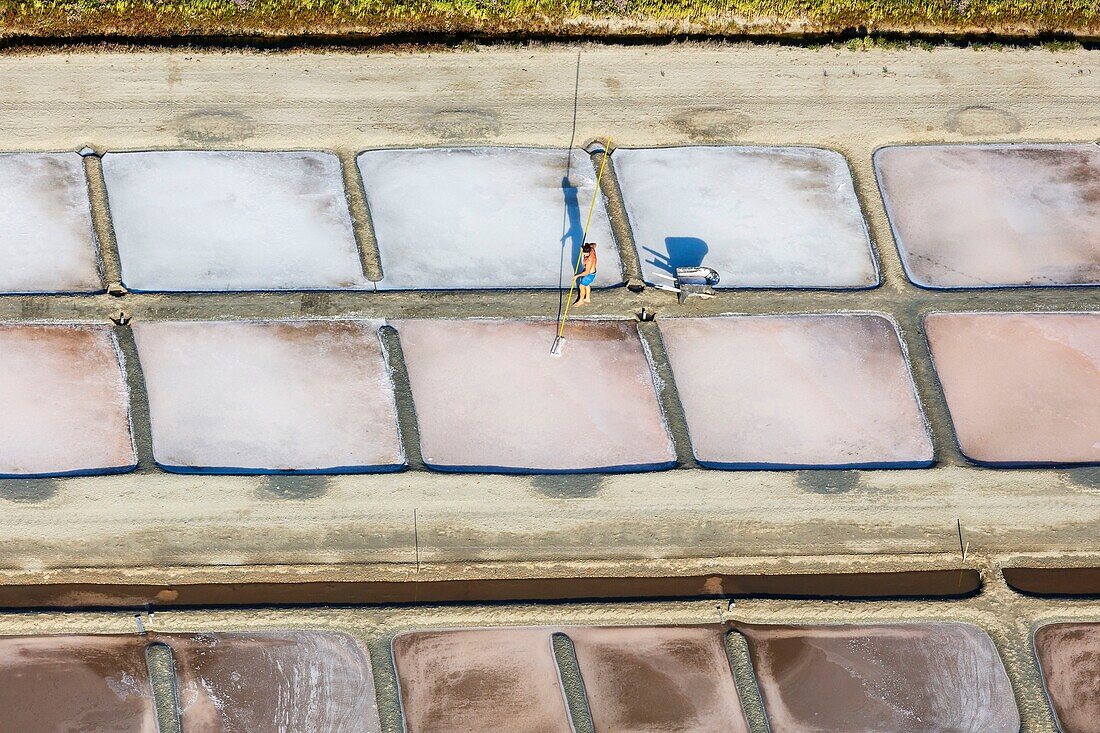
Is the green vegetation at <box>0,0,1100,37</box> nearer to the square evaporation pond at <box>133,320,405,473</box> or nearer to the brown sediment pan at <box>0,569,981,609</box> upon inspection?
the square evaporation pond at <box>133,320,405,473</box>

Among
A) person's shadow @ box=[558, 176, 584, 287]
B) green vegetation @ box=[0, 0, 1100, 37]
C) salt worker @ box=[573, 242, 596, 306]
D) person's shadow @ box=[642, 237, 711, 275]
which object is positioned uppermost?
green vegetation @ box=[0, 0, 1100, 37]

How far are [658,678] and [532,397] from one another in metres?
4.89

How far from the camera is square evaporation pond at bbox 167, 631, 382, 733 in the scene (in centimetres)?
1292

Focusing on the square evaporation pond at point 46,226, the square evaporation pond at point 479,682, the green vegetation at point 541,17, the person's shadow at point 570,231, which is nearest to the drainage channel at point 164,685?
the square evaporation pond at point 479,682

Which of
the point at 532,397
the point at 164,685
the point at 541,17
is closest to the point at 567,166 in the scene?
the point at 541,17

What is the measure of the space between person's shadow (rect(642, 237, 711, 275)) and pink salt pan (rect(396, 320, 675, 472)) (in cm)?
138

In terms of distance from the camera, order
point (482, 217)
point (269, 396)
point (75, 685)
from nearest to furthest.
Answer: point (75, 685)
point (269, 396)
point (482, 217)

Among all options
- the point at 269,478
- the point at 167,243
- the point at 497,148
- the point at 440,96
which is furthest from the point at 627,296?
the point at 167,243

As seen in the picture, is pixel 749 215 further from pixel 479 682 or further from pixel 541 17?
pixel 479 682

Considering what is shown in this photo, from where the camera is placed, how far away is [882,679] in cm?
1323

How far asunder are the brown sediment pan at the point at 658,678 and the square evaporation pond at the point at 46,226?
10540 mm

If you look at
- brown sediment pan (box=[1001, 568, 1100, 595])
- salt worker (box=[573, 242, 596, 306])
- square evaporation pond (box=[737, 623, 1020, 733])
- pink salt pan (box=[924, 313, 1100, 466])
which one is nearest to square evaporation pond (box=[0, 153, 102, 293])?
salt worker (box=[573, 242, 596, 306])

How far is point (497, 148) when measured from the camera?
52.5 feet

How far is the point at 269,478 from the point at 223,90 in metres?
7.55
